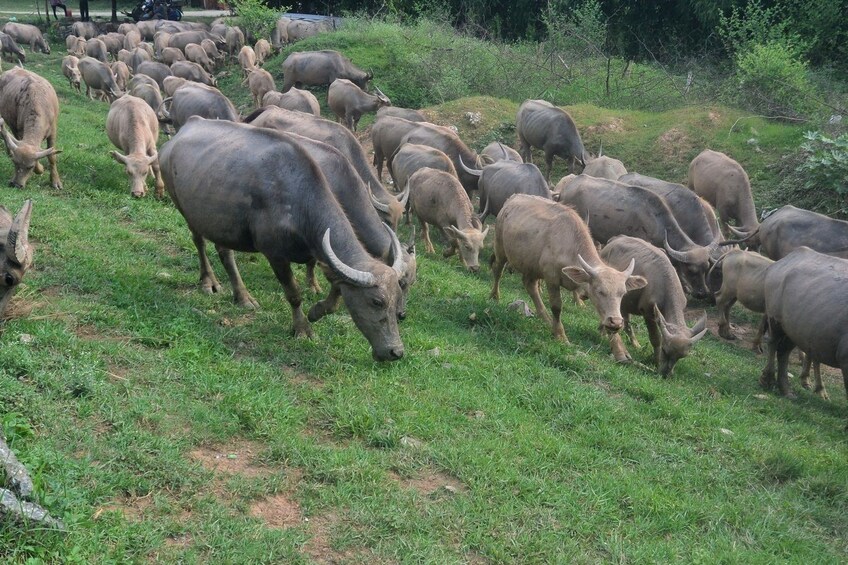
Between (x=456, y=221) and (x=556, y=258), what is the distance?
3.17 metres

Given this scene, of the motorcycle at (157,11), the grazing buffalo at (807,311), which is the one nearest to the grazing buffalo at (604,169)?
the grazing buffalo at (807,311)

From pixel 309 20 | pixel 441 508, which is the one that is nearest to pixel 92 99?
pixel 309 20

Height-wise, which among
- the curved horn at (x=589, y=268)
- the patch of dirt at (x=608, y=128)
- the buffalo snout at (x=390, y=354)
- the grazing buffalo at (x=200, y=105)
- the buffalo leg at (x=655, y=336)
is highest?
the grazing buffalo at (x=200, y=105)

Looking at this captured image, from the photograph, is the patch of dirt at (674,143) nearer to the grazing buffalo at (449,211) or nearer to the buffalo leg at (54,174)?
the grazing buffalo at (449,211)

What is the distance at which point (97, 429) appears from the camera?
5.36 metres

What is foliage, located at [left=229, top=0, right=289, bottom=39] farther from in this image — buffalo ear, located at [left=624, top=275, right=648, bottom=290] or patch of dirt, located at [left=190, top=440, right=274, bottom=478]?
patch of dirt, located at [left=190, top=440, right=274, bottom=478]

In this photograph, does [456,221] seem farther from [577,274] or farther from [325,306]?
[325,306]

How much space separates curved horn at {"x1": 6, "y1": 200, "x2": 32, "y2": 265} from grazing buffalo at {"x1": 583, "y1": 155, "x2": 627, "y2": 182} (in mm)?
11078

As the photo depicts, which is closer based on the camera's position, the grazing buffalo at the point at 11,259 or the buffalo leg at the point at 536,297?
the grazing buffalo at the point at 11,259

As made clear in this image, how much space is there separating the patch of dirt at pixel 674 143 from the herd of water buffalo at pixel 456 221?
7.07 feet

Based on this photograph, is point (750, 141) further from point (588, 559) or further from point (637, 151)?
point (588, 559)

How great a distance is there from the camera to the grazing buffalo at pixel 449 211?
12062 millimetres

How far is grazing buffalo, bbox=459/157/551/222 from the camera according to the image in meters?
13.4

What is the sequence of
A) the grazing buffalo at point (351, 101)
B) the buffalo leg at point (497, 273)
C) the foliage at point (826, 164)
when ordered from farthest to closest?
the grazing buffalo at point (351, 101)
the foliage at point (826, 164)
the buffalo leg at point (497, 273)
